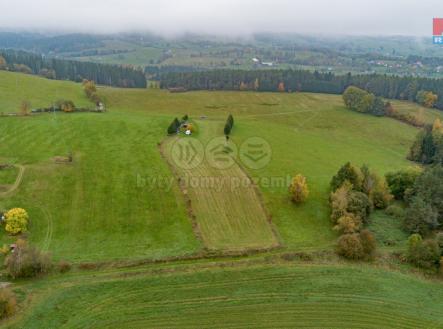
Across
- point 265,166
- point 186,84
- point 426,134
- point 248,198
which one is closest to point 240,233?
point 248,198

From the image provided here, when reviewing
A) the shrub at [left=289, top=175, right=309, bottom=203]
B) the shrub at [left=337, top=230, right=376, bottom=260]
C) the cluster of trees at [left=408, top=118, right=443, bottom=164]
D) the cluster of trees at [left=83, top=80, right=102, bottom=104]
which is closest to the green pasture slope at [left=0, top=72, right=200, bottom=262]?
the shrub at [left=289, top=175, right=309, bottom=203]

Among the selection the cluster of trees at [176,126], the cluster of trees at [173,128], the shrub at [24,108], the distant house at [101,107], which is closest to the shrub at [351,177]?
the cluster of trees at [176,126]

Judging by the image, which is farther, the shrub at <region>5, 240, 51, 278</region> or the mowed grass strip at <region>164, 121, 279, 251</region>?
the mowed grass strip at <region>164, 121, 279, 251</region>

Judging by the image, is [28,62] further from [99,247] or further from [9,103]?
[99,247]

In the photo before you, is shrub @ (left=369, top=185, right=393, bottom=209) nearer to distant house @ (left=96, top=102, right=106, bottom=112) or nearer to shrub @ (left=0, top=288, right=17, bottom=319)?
shrub @ (left=0, top=288, right=17, bottom=319)

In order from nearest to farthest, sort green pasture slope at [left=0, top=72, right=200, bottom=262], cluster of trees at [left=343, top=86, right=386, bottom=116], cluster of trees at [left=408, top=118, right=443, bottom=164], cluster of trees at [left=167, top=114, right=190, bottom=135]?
green pasture slope at [left=0, top=72, right=200, bottom=262] → cluster of trees at [left=408, top=118, right=443, bottom=164] → cluster of trees at [left=167, top=114, right=190, bottom=135] → cluster of trees at [left=343, top=86, right=386, bottom=116]

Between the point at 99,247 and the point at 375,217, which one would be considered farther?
the point at 375,217

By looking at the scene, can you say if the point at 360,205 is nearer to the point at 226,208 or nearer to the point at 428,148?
the point at 226,208
